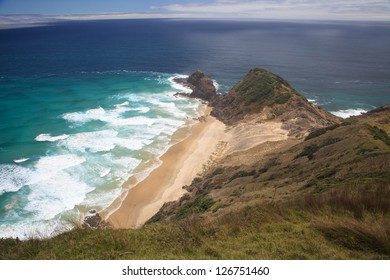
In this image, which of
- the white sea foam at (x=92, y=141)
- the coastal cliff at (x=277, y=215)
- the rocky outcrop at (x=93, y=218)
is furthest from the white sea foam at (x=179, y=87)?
the rocky outcrop at (x=93, y=218)

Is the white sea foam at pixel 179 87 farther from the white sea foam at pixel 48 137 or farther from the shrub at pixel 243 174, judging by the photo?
the shrub at pixel 243 174

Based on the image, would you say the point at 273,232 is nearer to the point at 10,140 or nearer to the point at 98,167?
the point at 98,167

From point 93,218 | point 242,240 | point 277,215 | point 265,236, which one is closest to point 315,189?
point 277,215

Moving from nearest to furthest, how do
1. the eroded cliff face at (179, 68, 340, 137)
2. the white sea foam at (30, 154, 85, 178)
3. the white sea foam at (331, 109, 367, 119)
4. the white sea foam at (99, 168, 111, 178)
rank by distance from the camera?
the white sea foam at (30, 154, 85, 178)
the white sea foam at (99, 168, 111, 178)
the eroded cliff face at (179, 68, 340, 137)
the white sea foam at (331, 109, 367, 119)

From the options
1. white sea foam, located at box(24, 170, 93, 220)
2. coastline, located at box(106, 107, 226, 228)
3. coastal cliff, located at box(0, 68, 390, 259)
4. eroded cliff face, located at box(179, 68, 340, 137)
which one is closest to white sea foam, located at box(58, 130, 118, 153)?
white sea foam, located at box(24, 170, 93, 220)

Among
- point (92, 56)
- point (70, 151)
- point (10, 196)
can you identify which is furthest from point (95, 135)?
point (92, 56)

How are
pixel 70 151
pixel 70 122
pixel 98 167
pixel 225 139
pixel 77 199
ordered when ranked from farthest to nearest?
pixel 70 122 < pixel 225 139 < pixel 70 151 < pixel 98 167 < pixel 77 199

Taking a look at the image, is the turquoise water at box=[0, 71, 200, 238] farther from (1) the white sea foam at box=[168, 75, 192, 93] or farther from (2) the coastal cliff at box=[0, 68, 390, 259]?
(2) the coastal cliff at box=[0, 68, 390, 259]
